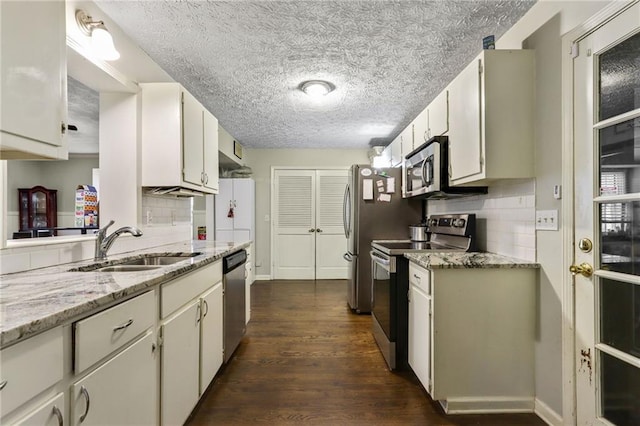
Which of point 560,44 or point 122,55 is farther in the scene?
point 122,55

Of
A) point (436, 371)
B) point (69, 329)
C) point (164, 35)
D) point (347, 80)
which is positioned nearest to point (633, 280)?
point (436, 371)

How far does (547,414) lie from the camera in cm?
164

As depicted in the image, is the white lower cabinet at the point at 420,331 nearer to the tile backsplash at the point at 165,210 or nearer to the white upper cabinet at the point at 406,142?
the white upper cabinet at the point at 406,142

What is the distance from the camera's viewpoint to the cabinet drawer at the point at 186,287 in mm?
1369

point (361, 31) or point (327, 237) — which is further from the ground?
point (361, 31)

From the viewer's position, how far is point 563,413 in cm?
153

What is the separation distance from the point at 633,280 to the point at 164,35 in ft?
9.83

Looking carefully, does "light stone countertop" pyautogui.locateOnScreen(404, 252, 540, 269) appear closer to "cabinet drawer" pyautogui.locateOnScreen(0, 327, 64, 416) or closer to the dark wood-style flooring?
the dark wood-style flooring

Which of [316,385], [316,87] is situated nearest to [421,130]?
[316,87]

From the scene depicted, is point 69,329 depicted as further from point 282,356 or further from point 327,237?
point 327,237

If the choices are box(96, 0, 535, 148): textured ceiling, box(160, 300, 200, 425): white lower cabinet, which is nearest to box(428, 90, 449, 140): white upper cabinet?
box(96, 0, 535, 148): textured ceiling

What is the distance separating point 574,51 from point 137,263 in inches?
111

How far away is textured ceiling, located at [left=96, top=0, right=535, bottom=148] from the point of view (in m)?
1.83

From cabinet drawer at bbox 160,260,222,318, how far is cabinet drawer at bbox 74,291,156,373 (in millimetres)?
92
